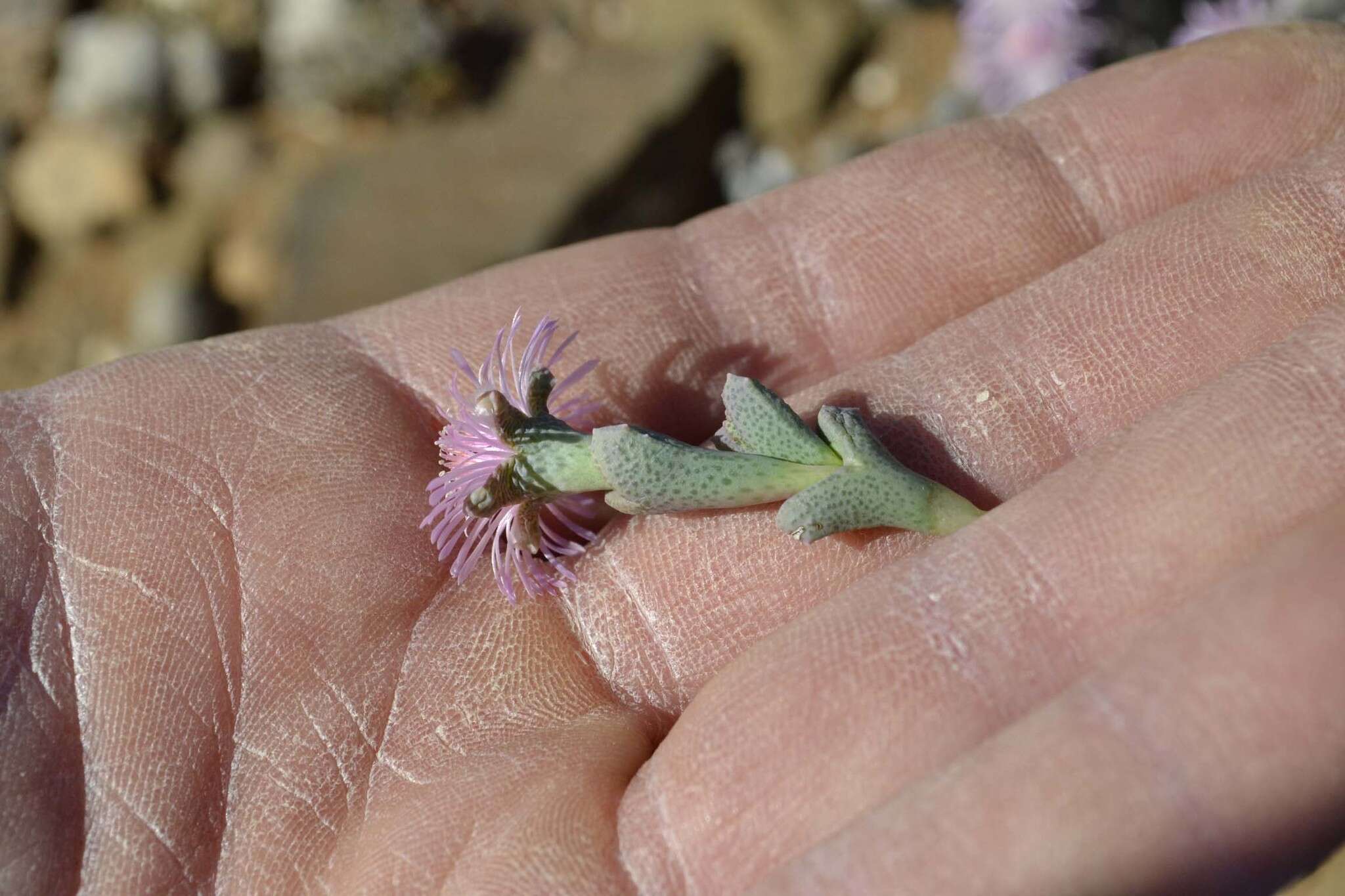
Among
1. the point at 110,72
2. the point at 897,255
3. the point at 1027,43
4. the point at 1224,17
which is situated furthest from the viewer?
the point at 110,72

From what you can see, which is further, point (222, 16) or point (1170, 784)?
point (222, 16)

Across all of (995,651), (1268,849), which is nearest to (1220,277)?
(995,651)

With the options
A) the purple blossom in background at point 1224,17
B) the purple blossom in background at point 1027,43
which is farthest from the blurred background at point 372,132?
the purple blossom in background at point 1224,17

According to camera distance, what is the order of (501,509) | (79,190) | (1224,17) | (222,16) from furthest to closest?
(222,16) < (79,190) < (1224,17) < (501,509)

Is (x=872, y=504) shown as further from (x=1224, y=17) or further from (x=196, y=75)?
(x=196, y=75)

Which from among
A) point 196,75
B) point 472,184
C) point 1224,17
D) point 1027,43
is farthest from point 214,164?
point 1224,17

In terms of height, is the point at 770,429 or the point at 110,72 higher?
the point at 110,72

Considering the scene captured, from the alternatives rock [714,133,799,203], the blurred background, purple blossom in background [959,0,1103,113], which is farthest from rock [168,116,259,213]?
purple blossom in background [959,0,1103,113]
